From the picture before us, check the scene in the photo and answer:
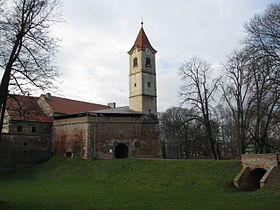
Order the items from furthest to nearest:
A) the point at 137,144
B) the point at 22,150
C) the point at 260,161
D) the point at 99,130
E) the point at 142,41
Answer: the point at 142,41 → the point at 22,150 → the point at 137,144 → the point at 99,130 → the point at 260,161

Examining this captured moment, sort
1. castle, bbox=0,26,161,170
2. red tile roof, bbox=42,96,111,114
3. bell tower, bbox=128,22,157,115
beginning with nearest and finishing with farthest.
→ castle, bbox=0,26,161,170 < bell tower, bbox=128,22,157,115 < red tile roof, bbox=42,96,111,114

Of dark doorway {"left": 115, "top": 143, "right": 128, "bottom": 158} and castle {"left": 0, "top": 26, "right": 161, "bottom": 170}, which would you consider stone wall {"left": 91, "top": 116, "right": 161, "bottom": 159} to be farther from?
dark doorway {"left": 115, "top": 143, "right": 128, "bottom": 158}

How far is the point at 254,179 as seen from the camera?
18484mm

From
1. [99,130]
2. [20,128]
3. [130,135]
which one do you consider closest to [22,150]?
[20,128]

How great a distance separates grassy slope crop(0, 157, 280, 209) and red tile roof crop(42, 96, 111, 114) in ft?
25.7

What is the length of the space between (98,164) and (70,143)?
757cm

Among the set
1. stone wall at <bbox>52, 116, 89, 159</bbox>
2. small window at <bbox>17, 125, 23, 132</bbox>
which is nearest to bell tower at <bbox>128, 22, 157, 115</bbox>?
stone wall at <bbox>52, 116, 89, 159</bbox>

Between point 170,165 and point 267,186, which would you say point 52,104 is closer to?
point 170,165

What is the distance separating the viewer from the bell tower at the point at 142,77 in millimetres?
34469

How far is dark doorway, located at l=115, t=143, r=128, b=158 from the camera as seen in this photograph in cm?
3378

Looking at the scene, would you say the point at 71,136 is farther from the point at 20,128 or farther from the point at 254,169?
the point at 254,169

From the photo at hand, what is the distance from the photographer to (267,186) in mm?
15453

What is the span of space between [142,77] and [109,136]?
325 inches

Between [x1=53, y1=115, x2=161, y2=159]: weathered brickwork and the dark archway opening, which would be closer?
the dark archway opening
